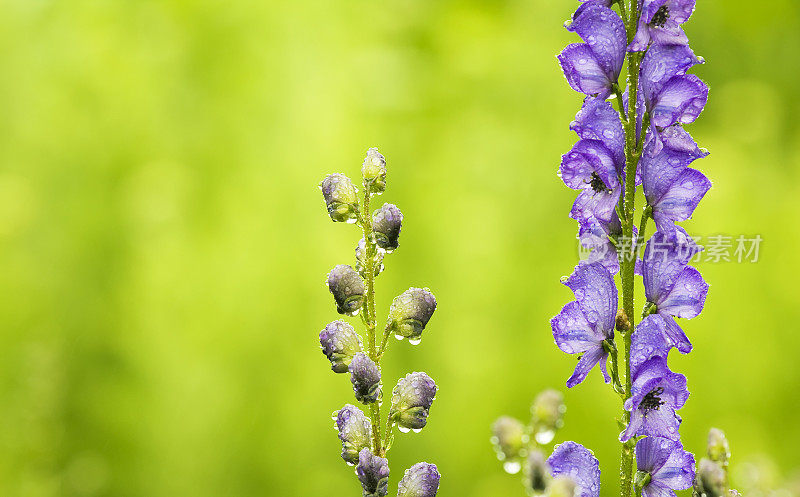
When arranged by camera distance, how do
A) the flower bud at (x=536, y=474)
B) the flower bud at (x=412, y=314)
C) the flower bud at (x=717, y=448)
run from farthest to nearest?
1. the flower bud at (x=412, y=314)
2. the flower bud at (x=717, y=448)
3. the flower bud at (x=536, y=474)

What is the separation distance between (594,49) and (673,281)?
16 cm

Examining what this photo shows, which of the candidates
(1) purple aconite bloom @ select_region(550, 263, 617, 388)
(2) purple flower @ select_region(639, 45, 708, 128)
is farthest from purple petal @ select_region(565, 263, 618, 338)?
(2) purple flower @ select_region(639, 45, 708, 128)

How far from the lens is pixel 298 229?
2029 mm

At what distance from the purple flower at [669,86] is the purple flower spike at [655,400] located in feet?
0.50

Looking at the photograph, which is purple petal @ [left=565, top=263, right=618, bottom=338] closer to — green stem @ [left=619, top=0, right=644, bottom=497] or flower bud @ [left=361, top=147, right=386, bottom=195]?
green stem @ [left=619, top=0, right=644, bottom=497]

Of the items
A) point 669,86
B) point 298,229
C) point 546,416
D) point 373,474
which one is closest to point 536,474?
point 546,416

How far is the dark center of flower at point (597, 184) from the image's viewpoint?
21.8 inches

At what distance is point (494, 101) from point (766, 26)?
2.75 feet

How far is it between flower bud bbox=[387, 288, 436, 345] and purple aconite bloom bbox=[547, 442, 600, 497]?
121 mm

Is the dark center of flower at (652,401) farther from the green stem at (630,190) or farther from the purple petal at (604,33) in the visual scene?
the purple petal at (604,33)

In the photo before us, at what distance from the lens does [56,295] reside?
78.3 inches

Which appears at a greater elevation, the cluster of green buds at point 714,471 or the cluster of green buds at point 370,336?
the cluster of green buds at point 370,336

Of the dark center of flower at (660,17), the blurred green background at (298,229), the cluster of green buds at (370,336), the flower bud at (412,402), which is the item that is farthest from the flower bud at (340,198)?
the blurred green background at (298,229)

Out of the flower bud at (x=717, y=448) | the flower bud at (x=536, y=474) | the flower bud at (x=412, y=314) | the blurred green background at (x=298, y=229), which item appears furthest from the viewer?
the blurred green background at (x=298, y=229)
